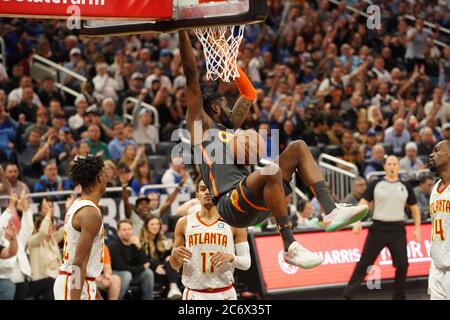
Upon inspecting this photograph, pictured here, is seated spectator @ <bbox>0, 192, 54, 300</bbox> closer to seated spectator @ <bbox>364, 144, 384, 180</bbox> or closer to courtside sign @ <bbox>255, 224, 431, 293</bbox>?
courtside sign @ <bbox>255, 224, 431, 293</bbox>

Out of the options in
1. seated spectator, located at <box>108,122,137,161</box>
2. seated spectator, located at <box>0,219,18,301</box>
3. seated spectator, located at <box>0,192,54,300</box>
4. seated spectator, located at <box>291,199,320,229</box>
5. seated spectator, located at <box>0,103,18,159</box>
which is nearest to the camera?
seated spectator, located at <box>0,219,18,301</box>

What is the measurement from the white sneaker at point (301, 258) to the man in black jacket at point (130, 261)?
5177 mm

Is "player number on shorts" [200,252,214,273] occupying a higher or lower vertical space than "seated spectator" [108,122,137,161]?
lower

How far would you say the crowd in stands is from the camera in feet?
40.8

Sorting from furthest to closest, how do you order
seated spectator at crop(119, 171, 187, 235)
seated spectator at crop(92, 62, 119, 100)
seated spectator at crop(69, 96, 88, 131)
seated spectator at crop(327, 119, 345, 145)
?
1. seated spectator at crop(327, 119, 345, 145)
2. seated spectator at crop(92, 62, 119, 100)
3. seated spectator at crop(69, 96, 88, 131)
4. seated spectator at crop(119, 171, 187, 235)

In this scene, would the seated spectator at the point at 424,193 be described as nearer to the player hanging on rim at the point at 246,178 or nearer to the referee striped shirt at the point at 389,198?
the referee striped shirt at the point at 389,198

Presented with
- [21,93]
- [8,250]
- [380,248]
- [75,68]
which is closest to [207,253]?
[8,250]

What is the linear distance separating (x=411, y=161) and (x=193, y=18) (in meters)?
9.53

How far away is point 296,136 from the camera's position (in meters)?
16.6

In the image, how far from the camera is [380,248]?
12.9 metres

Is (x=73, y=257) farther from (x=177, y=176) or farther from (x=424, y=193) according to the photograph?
(x=424, y=193)

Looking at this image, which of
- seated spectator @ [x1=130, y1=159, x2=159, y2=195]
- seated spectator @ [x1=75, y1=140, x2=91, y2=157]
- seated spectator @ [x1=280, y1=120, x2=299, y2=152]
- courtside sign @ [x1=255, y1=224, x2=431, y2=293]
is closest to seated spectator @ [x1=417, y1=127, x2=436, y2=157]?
seated spectator @ [x1=280, y1=120, x2=299, y2=152]

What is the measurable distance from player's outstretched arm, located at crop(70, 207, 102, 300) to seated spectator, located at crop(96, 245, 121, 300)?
4.11 m

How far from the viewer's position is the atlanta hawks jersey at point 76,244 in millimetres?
7723
